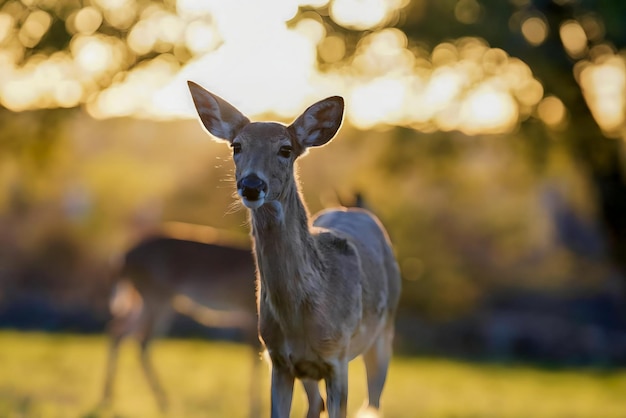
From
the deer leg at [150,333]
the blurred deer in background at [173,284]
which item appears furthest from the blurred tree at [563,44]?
the deer leg at [150,333]

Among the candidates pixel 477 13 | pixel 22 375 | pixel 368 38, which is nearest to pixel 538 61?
pixel 477 13

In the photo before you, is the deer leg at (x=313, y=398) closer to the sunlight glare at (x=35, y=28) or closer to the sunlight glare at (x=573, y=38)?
the sunlight glare at (x=35, y=28)

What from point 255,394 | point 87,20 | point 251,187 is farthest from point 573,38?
point 251,187

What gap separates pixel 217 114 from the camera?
21.1ft

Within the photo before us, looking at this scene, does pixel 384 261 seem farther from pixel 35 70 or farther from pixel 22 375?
pixel 35 70

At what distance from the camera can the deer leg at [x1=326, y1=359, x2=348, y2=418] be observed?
6.27 meters

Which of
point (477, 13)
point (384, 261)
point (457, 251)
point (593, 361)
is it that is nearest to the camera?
point (384, 261)

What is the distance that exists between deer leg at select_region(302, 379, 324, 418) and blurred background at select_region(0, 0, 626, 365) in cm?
117

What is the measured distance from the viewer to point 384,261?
25.8 feet

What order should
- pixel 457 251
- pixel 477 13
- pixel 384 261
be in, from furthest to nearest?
pixel 457 251 < pixel 477 13 < pixel 384 261

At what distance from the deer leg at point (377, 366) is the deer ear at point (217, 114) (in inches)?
83.4

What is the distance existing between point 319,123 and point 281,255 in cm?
78

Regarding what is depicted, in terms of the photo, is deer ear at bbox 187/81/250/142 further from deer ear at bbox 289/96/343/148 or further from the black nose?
the black nose

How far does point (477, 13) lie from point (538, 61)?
1.06 meters
